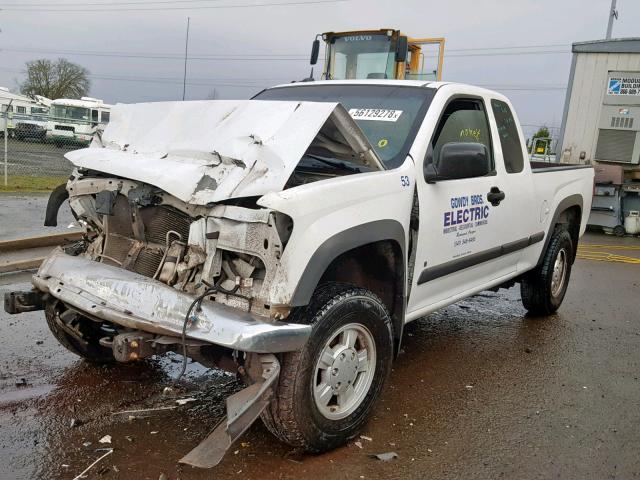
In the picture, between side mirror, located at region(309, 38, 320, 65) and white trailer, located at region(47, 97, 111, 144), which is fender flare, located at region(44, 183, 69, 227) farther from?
white trailer, located at region(47, 97, 111, 144)

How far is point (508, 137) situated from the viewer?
4918mm

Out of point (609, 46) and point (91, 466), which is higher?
point (609, 46)

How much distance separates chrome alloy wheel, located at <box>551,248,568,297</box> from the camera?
6023 mm

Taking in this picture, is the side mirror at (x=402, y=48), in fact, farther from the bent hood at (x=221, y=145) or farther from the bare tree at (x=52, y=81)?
the bare tree at (x=52, y=81)

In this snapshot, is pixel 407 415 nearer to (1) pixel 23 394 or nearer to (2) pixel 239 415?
(2) pixel 239 415

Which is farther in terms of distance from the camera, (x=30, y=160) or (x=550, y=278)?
(x=30, y=160)

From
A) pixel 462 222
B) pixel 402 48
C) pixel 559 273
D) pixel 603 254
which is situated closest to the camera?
pixel 462 222

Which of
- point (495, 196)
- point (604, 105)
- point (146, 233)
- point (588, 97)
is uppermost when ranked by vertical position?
point (588, 97)

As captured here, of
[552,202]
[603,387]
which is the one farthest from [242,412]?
[552,202]

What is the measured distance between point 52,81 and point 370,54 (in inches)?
1931

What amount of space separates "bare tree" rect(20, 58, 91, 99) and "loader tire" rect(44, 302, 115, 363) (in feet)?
178

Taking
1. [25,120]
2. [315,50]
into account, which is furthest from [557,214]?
[25,120]

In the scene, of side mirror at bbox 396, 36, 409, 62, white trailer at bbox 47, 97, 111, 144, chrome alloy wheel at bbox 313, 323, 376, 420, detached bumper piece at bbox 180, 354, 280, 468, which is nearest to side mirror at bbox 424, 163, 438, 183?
chrome alloy wheel at bbox 313, 323, 376, 420

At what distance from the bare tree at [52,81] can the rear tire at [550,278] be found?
53.8 metres
